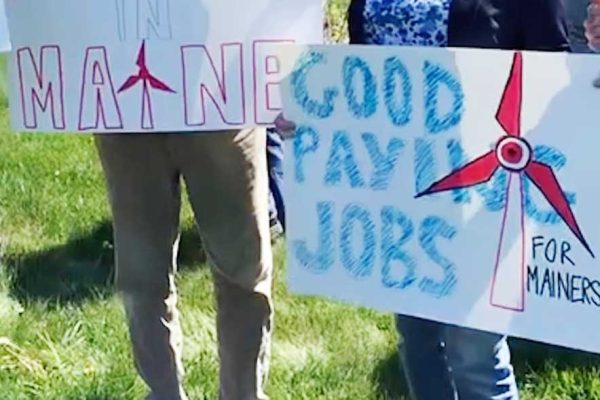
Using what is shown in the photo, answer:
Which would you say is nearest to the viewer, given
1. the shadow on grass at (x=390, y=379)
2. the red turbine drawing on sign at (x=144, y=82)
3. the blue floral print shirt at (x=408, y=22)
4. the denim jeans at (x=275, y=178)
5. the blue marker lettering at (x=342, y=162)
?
the blue floral print shirt at (x=408, y=22)

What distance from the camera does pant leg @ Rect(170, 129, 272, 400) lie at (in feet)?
8.45

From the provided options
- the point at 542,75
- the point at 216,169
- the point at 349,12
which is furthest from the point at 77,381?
the point at 542,75

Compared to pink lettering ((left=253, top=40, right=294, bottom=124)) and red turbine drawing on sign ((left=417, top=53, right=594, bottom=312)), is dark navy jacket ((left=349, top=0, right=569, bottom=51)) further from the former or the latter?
pink lettering ((left=253, top=40, right=294, bottom=124))

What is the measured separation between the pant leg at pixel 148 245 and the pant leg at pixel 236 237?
6 centimetres

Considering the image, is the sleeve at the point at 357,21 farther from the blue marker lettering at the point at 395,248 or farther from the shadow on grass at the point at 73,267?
the shadow on grass at the point at 73,267

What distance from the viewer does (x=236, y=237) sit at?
265 centimetres

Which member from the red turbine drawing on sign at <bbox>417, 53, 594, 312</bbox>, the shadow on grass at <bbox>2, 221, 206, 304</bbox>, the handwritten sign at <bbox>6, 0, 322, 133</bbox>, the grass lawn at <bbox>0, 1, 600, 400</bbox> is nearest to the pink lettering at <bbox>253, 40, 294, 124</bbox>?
the handwritten sign at <bbox>6, 0, 322, 133</bbox>

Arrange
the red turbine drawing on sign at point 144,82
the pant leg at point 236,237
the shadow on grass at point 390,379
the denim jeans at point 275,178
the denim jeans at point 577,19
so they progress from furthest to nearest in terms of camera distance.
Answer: the denim jeans at point 275,178
the shadow on grass at point 390,379
the denim jeans at point 577,19
the pant leg at point 236,237
the red turbine drawing on sign at point 144,82

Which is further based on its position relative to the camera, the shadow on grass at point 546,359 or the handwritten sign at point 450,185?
the shadow on grass at point 546,359

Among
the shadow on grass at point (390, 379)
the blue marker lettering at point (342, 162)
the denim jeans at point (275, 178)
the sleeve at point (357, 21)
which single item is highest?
the sleeve at point (357, 21)

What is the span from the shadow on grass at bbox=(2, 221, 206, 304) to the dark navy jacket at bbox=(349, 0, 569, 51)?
1.77 meters

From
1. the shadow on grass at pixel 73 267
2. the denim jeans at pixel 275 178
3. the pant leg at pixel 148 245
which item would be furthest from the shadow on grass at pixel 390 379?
the denim jeans at pixel 275 178

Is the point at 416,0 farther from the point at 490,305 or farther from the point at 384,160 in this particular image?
the point at 490,305

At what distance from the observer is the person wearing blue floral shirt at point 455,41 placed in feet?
7.19
